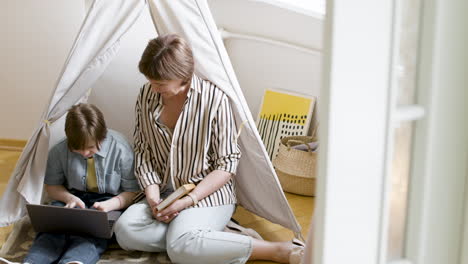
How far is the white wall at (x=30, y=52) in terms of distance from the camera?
3.15 metres

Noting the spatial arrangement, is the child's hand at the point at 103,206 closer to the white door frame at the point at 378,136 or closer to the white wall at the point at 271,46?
the white wall at the point at 271,46

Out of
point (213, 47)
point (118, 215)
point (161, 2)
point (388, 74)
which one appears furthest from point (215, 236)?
point (388, 74)

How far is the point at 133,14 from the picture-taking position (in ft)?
7.55

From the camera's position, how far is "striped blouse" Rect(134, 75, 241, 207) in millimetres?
2197

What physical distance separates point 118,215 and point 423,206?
1527mm

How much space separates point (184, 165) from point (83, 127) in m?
0.39

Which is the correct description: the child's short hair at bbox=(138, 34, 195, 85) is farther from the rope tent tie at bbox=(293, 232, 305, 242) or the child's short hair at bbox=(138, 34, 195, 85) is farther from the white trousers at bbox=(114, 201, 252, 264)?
the rope tent tie at bbox=(293, 232, 305, 242)

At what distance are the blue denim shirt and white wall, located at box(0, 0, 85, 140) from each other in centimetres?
99

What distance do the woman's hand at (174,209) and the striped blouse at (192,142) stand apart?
0.16ft

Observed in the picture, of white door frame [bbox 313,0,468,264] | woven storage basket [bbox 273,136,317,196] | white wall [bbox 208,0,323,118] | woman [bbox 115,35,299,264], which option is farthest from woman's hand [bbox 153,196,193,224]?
white door frame [bbox 313,0,468,264]

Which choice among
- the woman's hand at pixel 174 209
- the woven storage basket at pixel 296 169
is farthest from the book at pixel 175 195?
the woven storage basket at pixel 296 169

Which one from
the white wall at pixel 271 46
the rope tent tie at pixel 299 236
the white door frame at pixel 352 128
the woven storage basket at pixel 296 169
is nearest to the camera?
the white door frame at pixel 352 128

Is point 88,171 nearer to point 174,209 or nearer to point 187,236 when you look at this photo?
point 174,209

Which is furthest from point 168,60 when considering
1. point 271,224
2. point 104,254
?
point 271,224
